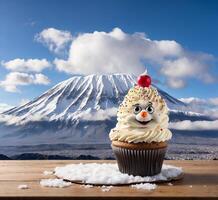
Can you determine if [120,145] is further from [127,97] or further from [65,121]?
[65,121]

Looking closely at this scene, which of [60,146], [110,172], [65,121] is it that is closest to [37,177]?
[110,172]

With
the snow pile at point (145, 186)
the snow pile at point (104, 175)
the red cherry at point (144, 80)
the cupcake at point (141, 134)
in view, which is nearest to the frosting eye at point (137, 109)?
the cupcake at point (141, 134)

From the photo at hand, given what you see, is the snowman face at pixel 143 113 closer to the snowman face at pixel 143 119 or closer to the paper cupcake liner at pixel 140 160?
the snowman face at pixel 143 119

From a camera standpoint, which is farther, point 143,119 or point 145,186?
point 143,119

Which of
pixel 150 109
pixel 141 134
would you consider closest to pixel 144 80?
pixel 150 109

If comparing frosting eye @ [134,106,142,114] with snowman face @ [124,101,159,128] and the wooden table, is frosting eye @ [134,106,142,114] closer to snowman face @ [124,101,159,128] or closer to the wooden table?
snowman face @ [124,101,159,128]

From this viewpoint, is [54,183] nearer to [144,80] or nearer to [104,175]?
[104,175]

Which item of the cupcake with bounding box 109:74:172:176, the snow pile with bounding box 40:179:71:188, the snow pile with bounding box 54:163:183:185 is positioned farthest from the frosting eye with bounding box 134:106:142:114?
the snow pile with bounding box 40:179:71:188
